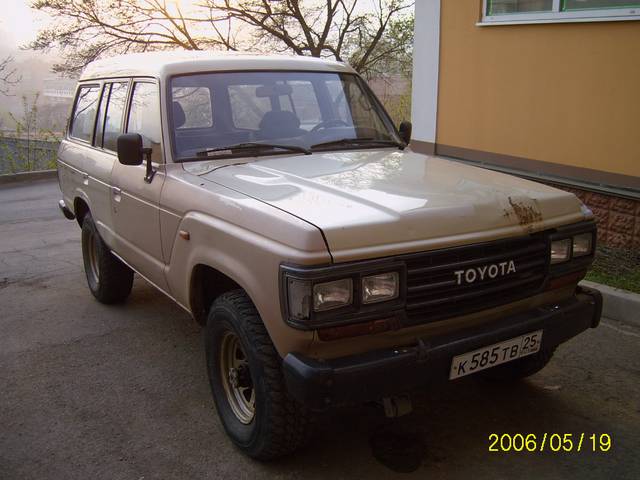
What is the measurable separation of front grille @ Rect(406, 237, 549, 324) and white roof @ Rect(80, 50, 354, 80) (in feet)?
7.10

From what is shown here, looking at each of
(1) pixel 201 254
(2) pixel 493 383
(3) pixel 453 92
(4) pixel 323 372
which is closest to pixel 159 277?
(1) pixel 201 254

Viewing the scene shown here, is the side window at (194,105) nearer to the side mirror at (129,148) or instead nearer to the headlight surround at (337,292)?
the side mirror at (129,148)

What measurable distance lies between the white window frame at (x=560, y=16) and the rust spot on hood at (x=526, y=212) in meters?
3.82

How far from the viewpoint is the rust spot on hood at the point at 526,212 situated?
9.82 ft

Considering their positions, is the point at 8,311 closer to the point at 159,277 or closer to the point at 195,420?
the point at 159,277

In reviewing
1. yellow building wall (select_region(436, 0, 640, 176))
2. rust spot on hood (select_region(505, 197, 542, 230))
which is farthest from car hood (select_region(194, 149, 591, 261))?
yellow building wall (select_region(436, 0, 640, 176))

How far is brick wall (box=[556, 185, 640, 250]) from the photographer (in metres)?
5.95

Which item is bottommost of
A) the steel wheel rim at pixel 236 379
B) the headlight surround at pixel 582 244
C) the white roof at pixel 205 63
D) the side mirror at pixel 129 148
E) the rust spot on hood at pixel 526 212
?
the steel wheel rim at pixel 236 379

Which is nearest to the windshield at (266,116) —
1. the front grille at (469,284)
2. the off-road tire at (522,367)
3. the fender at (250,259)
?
the fender at (250,259)

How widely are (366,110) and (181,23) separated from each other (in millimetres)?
9433

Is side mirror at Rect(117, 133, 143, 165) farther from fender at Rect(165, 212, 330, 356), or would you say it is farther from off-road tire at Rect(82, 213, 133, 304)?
off-road tire at Rect(82, 213, 133, 304)

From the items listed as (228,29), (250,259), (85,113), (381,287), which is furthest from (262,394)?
(228,29)

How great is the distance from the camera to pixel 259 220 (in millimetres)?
2820

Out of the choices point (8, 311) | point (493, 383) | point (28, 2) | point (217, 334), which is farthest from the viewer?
point (28, 2)
